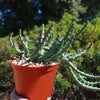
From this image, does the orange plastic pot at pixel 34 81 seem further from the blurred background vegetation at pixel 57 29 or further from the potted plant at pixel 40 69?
the blurred background vegetation at pixel 57 29

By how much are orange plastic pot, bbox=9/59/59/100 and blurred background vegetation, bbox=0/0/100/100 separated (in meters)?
0.23

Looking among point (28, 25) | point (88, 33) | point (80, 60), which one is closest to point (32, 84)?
point (80, 60)

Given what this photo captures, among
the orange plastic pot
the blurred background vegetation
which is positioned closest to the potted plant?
the orange plastic pot

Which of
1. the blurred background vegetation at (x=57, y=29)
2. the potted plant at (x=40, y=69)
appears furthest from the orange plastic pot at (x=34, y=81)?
the blurred background vegetation at (x=57, y=29)

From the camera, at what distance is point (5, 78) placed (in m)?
1.85

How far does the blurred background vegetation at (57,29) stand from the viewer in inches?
67.7

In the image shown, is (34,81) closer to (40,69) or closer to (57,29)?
(40,69)

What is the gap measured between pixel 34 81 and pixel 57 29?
156cm

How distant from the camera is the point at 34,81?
0.96m

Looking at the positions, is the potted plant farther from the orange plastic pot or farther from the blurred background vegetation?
the blurred background vegetation

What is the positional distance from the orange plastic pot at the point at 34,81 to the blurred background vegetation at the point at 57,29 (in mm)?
229

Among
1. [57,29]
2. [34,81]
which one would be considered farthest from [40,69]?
[57,29]

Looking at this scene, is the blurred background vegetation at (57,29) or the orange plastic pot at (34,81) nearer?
the orange plastic pot at (34,81)

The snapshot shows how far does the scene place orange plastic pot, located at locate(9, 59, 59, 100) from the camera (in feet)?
3.06
